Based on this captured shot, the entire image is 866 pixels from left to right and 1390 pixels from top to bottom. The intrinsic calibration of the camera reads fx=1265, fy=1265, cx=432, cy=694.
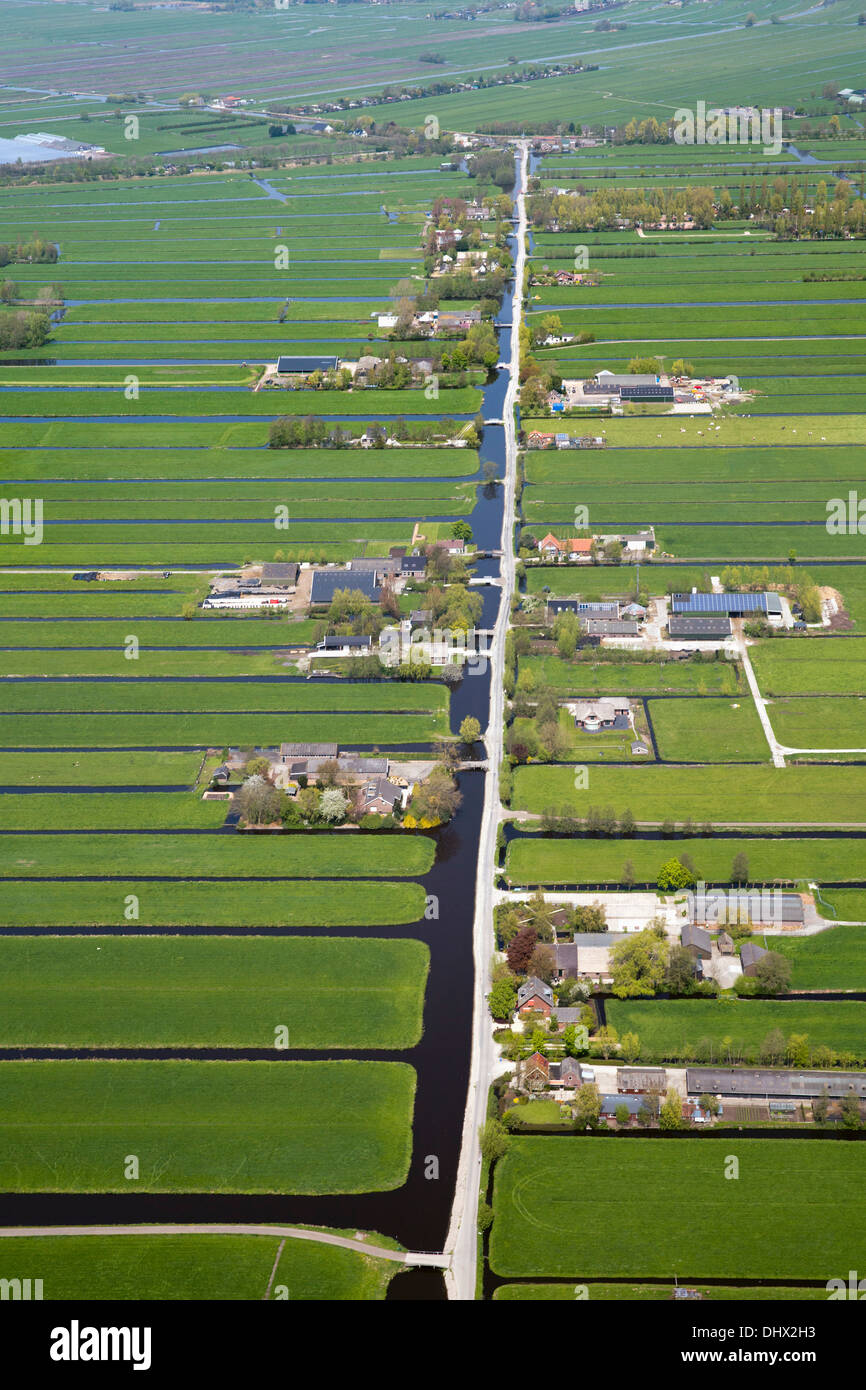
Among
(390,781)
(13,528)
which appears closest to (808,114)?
(13,528)

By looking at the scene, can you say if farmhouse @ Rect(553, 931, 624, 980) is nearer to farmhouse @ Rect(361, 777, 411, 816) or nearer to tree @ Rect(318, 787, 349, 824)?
farmhouse @ Rect(361, 777, 411, 816)

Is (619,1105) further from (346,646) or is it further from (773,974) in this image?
(346,646)

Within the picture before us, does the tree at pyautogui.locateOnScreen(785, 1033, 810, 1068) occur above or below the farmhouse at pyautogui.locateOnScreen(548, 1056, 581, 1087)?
above

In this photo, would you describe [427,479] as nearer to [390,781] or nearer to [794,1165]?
[390,781]

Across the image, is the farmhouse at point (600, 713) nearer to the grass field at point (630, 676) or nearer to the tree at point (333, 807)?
the grass field at point (630, 676)

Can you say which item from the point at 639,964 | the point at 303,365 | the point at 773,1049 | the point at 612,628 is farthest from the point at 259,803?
the point at 303,365

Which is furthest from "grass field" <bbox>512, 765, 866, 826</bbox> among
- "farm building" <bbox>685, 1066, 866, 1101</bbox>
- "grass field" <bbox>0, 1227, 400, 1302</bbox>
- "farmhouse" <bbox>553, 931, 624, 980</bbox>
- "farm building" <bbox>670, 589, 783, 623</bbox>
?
"grass field" <bbox>0, 1227, 400, 1302</bbox>
